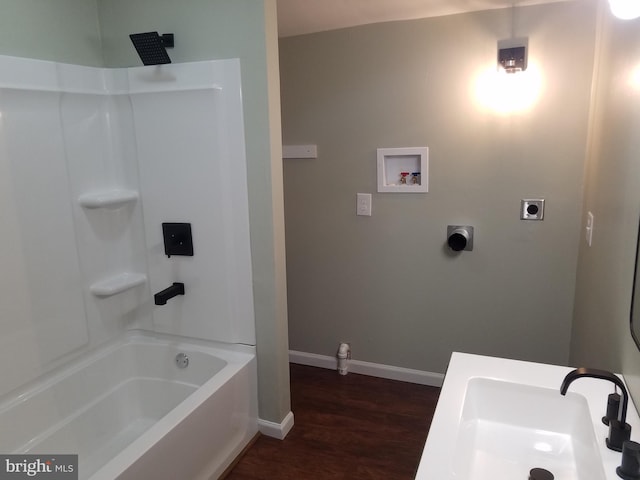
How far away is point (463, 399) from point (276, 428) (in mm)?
1361

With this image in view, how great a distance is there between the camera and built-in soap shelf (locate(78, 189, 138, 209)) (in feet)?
6.94

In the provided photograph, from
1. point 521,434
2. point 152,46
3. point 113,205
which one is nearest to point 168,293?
point 113,205

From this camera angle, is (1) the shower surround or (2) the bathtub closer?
(2) the bathtub

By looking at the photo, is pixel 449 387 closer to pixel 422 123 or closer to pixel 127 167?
pixel 422 123

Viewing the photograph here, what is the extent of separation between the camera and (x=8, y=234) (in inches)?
70.7

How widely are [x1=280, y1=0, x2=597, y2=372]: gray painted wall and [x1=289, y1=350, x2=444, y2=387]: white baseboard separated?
0.05m

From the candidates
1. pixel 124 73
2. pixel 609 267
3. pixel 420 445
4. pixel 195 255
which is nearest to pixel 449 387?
pixel 609 267

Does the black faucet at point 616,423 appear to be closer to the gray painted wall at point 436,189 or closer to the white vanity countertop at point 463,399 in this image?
the white vanity countertop at point 463,399

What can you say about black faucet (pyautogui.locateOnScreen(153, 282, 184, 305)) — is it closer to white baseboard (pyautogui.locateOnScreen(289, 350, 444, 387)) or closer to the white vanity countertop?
white baseboard (pyautogui.locateOnScreen(289, 350, 444, 387))

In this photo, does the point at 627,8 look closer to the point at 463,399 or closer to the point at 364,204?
the point at 463,399

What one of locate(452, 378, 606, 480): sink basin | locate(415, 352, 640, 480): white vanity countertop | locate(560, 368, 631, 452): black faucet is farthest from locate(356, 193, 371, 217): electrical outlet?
locate(560, 368, 631, 452): black faucet

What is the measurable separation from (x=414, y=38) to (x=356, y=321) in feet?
5.66

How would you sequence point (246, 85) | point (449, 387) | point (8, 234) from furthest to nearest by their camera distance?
point (246, 85)
point (8, 234)
point (449, 387)

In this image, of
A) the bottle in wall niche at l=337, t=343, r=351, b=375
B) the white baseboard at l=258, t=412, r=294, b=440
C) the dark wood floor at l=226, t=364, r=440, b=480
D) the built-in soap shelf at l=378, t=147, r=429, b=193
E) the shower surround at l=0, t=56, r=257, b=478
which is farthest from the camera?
the bottle in wall niche at l=337, t=343, r=351, b=375
